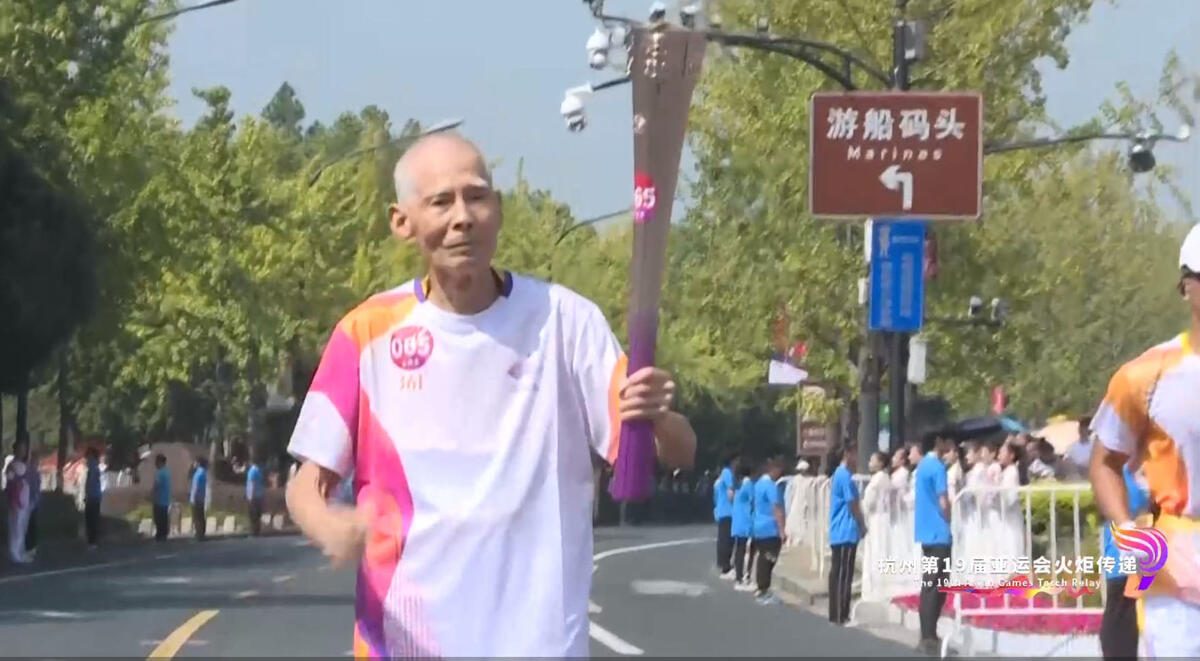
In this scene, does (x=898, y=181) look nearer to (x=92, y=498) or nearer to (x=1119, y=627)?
(x=1119, y=627)

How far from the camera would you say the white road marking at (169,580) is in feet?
86.0

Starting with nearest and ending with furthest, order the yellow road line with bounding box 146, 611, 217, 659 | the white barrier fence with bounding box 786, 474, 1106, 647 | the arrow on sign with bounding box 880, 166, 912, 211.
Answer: the yellow road line with bounding box 146, 611, 217, 659, the white barrier fence with bounding box 786, 474, 1106, 647, the arrow on sign with bounding box 880, 166, 912, 211

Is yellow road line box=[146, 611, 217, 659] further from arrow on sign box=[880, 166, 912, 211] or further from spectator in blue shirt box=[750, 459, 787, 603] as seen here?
arrow on sign box=[880, 166, 912, 211]

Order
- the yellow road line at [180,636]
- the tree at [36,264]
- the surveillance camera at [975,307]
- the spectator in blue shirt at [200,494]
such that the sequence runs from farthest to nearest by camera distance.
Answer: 1. the spectator in blue shirt at [200,494]
2. the surveillance camera at [975,307]
3. the tree at [36,264]
4. the yellow road line at [180,636]

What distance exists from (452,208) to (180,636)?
14025 mm

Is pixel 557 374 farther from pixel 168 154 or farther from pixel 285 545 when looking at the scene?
pixel 168 154

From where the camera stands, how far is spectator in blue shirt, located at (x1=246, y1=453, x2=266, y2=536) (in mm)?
44000

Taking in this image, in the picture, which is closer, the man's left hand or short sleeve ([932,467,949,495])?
the man's left hand

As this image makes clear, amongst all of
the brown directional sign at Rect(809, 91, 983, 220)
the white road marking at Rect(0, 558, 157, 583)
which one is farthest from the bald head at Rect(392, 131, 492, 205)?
the white road marking at Rect(0, 558, 157, 583)

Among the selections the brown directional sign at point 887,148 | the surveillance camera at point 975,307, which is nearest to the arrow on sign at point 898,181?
the brown directional sign at point 887,148

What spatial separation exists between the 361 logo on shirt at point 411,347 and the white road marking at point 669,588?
70.5 feet

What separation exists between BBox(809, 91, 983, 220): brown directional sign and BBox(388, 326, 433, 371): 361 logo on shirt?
17.8 meters

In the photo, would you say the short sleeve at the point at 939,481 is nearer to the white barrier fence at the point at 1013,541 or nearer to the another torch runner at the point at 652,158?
the white barrier fence at the point at 1013,541

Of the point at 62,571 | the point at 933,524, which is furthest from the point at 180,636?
the point at 62,571
